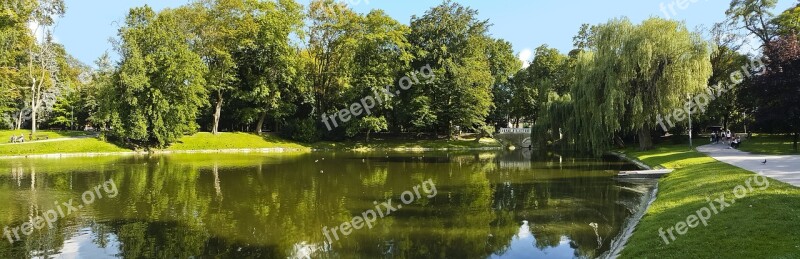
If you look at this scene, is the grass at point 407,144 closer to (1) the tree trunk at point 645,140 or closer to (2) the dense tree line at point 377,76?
(2) the dense tree line at point 377,76

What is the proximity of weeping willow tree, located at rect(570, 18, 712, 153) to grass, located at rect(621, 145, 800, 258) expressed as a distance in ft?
59.7

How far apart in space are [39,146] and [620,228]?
45.0 m

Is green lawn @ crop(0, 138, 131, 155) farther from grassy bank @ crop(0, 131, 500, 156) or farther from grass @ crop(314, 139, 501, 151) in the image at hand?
grass @ crop(314, 139, 501, 151)

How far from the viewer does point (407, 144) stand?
59094 mm

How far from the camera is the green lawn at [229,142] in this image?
163 ft

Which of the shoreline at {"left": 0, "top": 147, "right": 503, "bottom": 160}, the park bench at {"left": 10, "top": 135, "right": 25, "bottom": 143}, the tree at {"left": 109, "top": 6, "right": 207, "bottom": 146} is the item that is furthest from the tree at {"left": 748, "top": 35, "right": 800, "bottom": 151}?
the park bench at {"left": 10, "top": 135, "right": 25, "bottom": 143}

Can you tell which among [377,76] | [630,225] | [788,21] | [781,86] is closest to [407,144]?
[377,76]

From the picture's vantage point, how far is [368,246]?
37.4 feet

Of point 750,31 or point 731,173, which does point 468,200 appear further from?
point 750,31

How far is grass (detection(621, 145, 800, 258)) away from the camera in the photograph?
841 cm

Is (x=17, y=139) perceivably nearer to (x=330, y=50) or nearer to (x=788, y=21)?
(x=330, y=50)

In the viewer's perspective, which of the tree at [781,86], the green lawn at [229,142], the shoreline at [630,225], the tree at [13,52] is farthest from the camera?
the green lawn at [229,142]

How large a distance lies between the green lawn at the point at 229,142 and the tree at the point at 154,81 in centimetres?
161

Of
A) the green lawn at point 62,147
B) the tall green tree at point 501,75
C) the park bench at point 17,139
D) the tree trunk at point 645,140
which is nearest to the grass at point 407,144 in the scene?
the tall green tree at point 501,75
